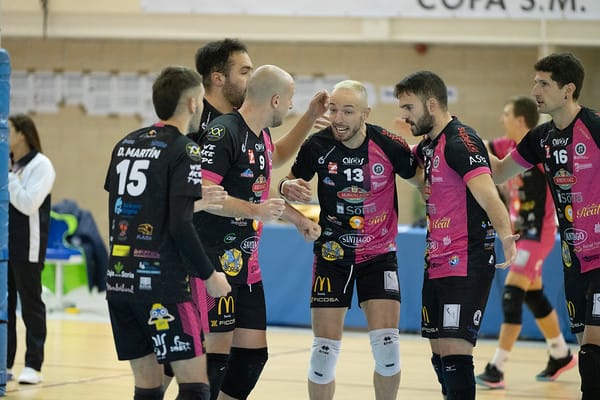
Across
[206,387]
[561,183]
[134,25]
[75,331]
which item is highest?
[134,25]

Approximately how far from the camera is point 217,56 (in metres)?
5.66

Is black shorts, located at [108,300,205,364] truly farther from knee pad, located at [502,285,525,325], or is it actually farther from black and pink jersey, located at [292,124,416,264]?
knee pad, located at [502,285,525,325]

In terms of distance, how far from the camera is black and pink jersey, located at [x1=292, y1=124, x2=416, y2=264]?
18.5ft

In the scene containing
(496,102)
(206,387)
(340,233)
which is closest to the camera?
(206,387)

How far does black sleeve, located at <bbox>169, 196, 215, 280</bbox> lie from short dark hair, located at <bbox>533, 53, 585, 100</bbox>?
7.30 ft

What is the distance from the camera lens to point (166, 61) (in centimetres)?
1427

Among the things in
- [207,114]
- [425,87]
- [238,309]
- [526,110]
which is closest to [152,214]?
[238,309]

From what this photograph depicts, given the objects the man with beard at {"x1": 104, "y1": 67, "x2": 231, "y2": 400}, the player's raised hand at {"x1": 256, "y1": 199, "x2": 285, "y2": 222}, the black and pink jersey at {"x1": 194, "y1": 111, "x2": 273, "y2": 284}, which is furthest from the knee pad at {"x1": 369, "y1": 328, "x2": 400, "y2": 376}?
the man with beard at {"x1": 104, "y1": 67, "x2": 231, "y2": 400}

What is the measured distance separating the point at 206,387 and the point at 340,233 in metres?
1.54

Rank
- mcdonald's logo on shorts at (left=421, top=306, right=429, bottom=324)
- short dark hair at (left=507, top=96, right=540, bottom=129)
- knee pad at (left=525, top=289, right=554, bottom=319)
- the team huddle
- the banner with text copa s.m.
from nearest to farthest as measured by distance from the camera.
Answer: the team huddle
mcdonald's logo on shorts at (left=421, top=306, right=429, bottom=324)
short dark hair at (left=507, top=96, right=540, bottom=129)
knee pad at (left=525, top=289, right=554, bottom=319)
the banner with text copa s.m.

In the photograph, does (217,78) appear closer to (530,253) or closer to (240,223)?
(240,223)

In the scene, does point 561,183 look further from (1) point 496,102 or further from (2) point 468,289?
(1) point 496,102

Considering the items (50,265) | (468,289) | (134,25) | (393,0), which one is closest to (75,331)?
(50,265)

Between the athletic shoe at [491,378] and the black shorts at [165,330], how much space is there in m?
4.03
